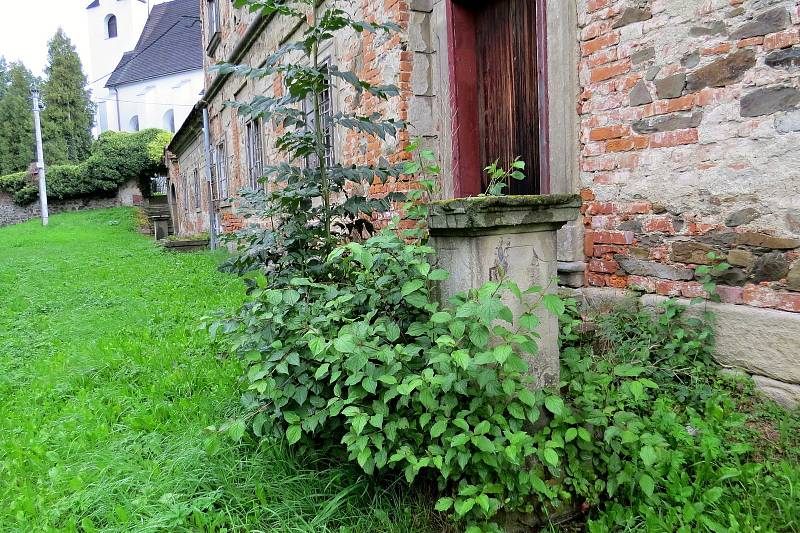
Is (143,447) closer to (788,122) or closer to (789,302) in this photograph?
(789,302)

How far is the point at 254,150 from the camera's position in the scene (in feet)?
36.6

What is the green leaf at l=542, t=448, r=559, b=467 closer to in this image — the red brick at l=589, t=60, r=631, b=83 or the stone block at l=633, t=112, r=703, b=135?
the stone block at l=633, t=112, r=703, b=135

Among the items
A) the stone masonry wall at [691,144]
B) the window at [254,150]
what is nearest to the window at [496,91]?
the stone masonry wall at [691,144]

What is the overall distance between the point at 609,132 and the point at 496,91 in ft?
4.69

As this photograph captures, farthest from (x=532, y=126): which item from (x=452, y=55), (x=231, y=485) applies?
(x=231, y=485)

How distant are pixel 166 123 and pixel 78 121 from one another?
20.9 ft

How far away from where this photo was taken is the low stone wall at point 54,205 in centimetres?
2969

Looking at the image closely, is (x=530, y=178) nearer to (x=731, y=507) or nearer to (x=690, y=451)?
(x=690, y=451)

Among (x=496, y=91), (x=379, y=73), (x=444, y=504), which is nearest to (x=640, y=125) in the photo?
(x=496, y=91)

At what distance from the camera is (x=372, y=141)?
5770 mm

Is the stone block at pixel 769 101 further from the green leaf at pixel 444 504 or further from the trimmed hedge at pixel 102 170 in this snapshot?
the trimmed hedge at pixel 102 170

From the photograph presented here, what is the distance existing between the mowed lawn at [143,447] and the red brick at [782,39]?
9.15 feet

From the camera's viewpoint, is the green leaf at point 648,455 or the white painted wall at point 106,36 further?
the white painted wall at point 106,36

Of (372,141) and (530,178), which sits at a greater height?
(372,141)
